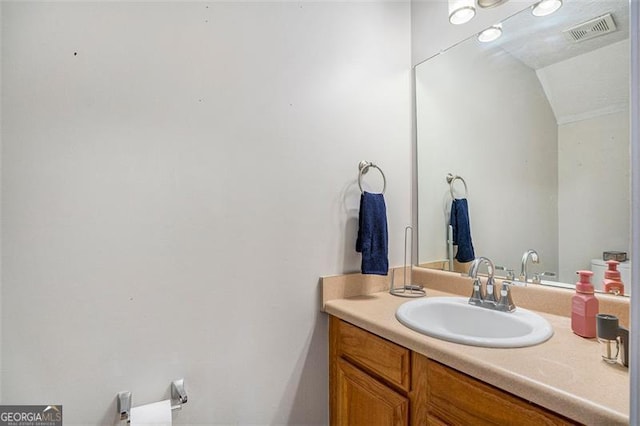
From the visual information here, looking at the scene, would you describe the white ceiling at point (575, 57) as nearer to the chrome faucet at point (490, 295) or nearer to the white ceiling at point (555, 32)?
the white ceiling at point (555, 32)

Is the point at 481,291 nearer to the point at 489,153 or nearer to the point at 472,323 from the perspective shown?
the point at 472,323

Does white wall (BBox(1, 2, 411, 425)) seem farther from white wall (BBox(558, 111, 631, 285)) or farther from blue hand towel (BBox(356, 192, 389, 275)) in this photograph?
white wall (BBox(558, 111, 631, 285))

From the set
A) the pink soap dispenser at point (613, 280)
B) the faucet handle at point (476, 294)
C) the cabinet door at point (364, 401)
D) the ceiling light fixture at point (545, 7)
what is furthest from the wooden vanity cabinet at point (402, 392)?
the ceiling light fixture at point (545, 7)

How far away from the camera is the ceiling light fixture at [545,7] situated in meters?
1.15

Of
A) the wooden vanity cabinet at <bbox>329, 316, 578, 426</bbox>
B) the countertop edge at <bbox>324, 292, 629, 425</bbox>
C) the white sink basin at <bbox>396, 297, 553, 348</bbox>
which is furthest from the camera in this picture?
the white sink basin at <bbox>396, 297, 553, 348</bbox>

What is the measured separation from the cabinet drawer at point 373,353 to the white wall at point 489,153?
61cm

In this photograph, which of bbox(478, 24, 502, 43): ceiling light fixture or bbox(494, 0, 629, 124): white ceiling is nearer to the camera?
bbox(494, 0, 629, 124): white ceiling

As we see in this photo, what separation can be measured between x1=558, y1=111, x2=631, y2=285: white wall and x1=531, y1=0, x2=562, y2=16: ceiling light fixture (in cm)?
43

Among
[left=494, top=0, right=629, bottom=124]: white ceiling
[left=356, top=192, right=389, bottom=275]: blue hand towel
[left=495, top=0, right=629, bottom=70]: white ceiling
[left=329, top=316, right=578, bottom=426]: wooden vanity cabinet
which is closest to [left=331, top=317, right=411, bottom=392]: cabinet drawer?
[left=329, top=316, right=578, bottom=426]: wooden vanity cabinet

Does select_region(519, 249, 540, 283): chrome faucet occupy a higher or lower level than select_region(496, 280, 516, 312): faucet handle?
higher

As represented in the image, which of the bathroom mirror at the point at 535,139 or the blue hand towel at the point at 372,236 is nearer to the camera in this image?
the bathroom mirror at the point at 535,139

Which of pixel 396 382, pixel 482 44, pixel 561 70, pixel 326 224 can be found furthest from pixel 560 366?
pixel 482 44

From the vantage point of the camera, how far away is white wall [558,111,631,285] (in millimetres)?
995

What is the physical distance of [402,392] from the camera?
1.00 m
